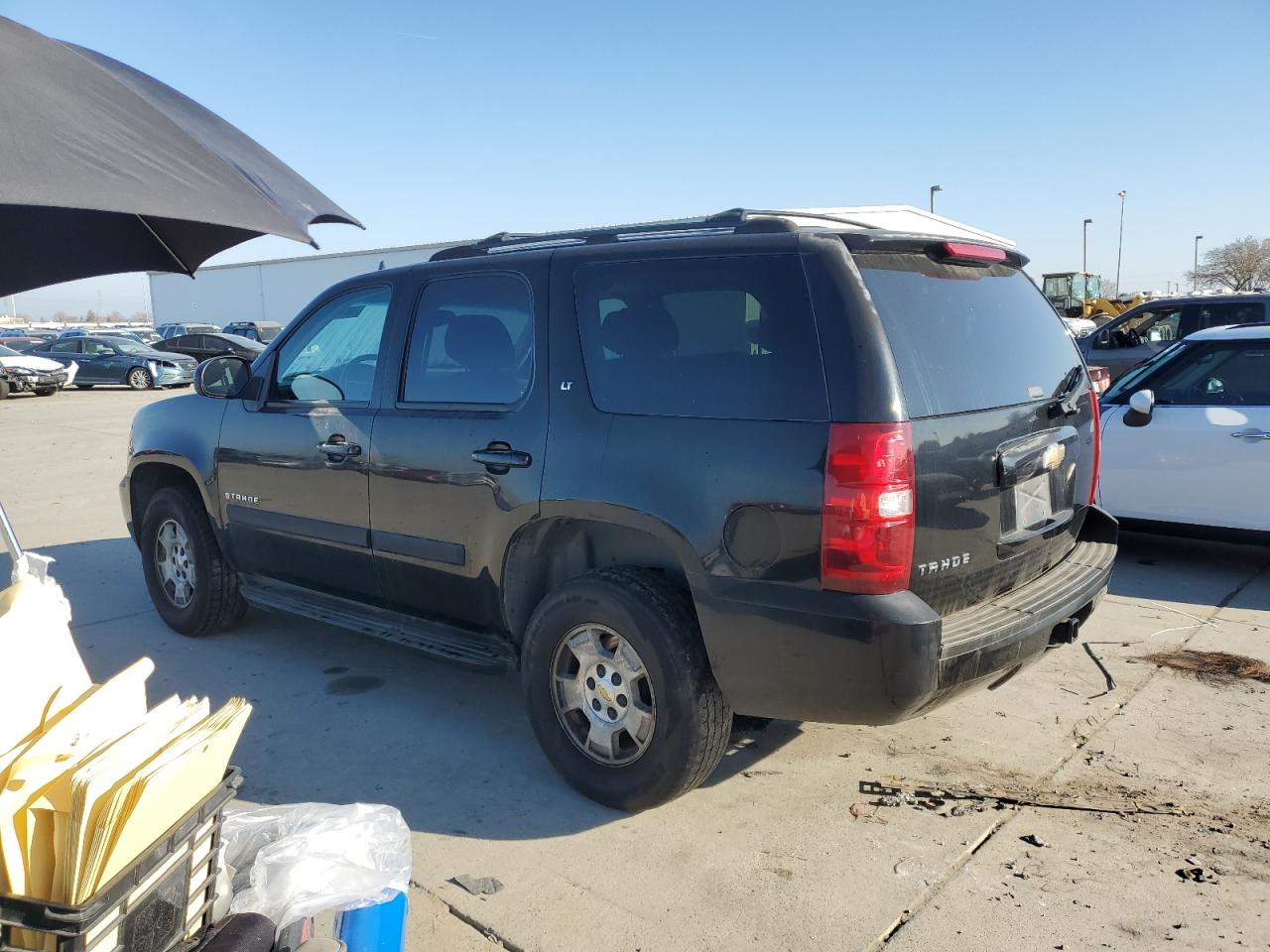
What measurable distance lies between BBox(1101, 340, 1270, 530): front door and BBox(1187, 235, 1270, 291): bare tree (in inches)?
2239

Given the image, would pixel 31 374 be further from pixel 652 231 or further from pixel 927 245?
pixel 927 245

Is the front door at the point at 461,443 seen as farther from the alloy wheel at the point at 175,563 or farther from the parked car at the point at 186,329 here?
the parked car at the point at 186,329

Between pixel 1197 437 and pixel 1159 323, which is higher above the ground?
pixel 1159 323

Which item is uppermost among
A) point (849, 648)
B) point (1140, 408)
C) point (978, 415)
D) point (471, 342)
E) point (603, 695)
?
point (471, 342)

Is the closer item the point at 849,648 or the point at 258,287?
the point at 849,648

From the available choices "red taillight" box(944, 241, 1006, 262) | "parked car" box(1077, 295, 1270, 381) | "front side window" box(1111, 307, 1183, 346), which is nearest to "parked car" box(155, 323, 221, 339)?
"parked car" box(1077, 295, 1270, 381)

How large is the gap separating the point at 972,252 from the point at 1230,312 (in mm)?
8766

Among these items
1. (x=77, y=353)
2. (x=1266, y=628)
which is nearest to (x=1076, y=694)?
(x=1266, y=628)

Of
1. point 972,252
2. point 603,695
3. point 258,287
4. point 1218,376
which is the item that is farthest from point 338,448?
point 258,287

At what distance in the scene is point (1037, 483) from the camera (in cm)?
355

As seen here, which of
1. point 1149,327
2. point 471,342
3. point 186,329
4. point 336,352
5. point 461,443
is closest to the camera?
point 461,443

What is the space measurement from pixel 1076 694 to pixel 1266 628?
5.43 feet

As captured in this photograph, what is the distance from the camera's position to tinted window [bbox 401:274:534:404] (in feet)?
12.8

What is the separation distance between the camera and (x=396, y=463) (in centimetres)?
416
